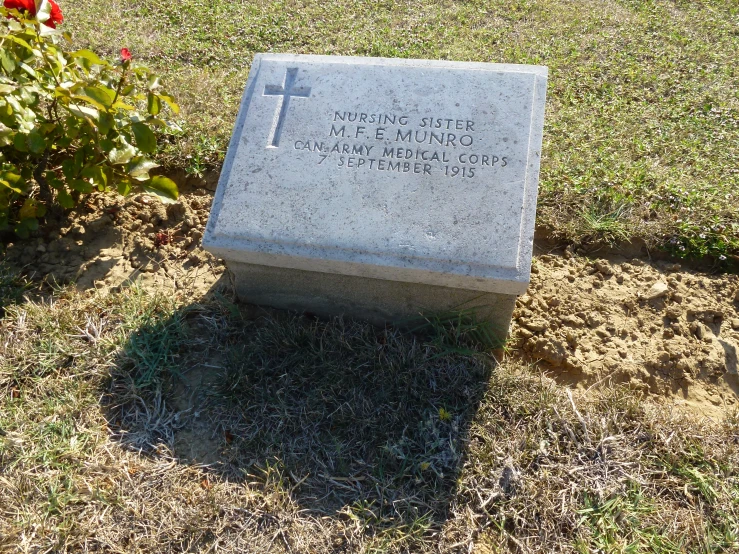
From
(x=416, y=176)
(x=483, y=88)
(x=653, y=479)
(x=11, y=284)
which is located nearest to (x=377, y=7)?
(x=483, y=88)

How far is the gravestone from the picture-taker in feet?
6.82

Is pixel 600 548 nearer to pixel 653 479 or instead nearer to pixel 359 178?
pixel 653 479

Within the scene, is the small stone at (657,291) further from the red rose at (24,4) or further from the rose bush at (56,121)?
the red rose at (24,4)

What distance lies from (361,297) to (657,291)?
4.70 ft

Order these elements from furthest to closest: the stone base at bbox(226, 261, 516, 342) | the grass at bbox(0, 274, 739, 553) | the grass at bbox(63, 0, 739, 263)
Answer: the grass at bbox(63, 0, 739, 263) < the stone base at bbox(226, 261, 516, 342) < the grass at bbox(0, 274, 739, 553)

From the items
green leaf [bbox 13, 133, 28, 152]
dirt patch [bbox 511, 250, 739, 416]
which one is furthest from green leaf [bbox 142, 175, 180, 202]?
dirt patch [bbox 511, 250, 739, 416]

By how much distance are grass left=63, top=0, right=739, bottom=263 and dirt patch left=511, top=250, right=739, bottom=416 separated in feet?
0.65

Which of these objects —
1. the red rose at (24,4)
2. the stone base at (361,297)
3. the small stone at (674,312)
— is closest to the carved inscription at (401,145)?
the stone base at (361,297)

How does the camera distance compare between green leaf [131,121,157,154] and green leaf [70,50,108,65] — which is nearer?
Answer: green leaf [70,50,108,65]

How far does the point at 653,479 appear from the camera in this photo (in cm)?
205

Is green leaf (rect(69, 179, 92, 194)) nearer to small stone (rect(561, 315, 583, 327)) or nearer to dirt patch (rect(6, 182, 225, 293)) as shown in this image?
dirt patch (rect(6, 182, 225, 293))

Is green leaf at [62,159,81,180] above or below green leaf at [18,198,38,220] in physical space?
above

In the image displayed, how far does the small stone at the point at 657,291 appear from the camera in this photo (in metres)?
2.64

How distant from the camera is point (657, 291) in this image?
2641mm
